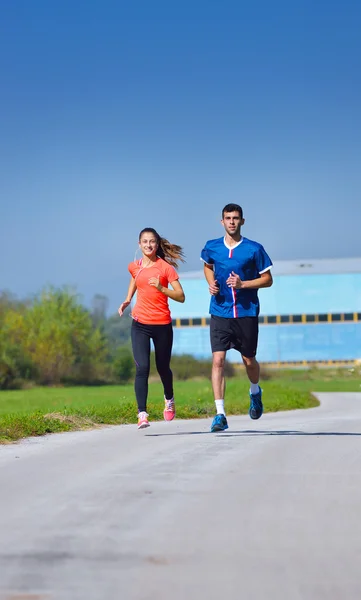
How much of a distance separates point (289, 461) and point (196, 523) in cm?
331

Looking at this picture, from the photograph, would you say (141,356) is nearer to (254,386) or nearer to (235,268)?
(254,386)

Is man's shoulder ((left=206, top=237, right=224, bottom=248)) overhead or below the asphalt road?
overhead

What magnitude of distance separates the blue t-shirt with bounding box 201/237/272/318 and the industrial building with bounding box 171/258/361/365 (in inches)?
2423

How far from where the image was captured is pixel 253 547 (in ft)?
18.5

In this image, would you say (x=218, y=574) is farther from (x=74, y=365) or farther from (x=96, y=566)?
(x=74, y=365)

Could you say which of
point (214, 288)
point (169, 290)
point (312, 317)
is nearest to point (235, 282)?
point (214, 288)

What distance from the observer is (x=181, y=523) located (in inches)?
247

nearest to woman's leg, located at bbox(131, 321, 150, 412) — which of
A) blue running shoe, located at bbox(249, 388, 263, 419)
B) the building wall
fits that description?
blue running shoe, located at bbox(249, 388, 263, 419)

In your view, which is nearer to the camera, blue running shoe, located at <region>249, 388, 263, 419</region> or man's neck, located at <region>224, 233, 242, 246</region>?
man's neck, located at <region>224, 233, 242, 246</region>

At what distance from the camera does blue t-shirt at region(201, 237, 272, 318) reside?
41.8ft

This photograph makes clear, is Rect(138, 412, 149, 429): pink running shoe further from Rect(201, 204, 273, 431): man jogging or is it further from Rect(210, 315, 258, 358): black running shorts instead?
Rect(210, 315, 258, 358): black running shorts

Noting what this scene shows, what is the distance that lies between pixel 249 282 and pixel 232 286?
22 cm

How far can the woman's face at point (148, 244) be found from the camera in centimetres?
1345

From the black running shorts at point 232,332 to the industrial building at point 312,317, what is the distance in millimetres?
61420
